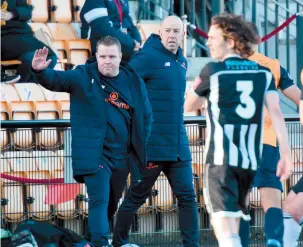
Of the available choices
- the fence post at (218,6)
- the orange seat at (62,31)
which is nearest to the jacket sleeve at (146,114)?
the fence post at (218,6)

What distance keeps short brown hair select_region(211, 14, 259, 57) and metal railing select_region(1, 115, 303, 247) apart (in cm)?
322

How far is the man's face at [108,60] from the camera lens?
416 inches

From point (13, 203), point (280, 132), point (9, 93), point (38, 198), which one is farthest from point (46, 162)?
point (280, 132)

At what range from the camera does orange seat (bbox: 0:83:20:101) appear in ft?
44.4

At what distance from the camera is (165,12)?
54.6ft

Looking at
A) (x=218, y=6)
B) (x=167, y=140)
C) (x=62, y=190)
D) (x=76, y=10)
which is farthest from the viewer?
(x=76, y=10)

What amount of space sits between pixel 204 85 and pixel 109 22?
5.61m

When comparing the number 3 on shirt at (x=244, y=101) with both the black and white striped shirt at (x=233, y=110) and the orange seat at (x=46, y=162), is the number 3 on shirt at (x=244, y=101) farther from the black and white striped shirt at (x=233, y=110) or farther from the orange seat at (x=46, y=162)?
the orange seat at (x=46, y=162)

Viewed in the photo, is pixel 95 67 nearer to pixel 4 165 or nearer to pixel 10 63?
pixel 4 165

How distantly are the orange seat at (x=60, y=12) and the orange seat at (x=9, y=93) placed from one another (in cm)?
178

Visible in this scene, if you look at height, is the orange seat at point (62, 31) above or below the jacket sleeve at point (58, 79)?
above

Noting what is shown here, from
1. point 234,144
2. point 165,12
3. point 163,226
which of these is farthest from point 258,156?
point 165,12

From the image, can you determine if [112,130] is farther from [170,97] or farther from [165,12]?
[165,12]

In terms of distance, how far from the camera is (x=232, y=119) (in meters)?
8.74
